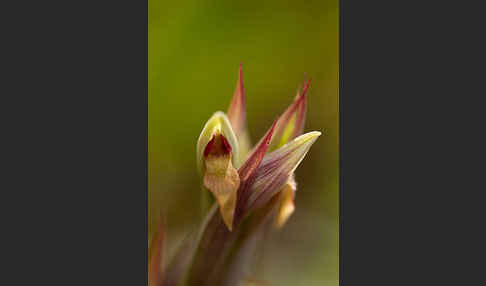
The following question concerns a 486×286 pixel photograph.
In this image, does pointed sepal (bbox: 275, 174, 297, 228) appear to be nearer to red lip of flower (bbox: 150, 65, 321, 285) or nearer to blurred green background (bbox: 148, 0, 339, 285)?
red lip of flower (bbox: 150, 65, 321, 285)

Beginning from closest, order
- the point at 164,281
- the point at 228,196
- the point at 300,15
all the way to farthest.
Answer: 1. the point at 228,196
2. the point at 164,281
3. the point at 300,15

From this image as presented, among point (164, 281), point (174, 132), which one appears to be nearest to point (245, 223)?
point (164, 281)

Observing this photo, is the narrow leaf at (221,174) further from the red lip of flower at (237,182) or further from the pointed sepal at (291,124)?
the pointed sepal at (291,124)

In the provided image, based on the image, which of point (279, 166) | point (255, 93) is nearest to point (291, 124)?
point (279, 166)

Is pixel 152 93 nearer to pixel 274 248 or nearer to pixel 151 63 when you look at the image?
pixel 151 63

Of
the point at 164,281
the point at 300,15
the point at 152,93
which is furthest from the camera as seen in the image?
the point at 300,15

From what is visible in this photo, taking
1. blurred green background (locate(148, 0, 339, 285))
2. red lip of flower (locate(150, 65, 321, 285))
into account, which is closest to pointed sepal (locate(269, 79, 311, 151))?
red lip of flower (locate(150, 65, 321, 285))
